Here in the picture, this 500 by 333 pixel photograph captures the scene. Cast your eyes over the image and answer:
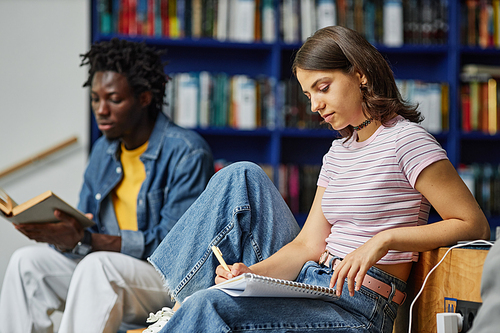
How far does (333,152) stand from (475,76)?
1683 millimetres

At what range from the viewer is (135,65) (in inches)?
69.6

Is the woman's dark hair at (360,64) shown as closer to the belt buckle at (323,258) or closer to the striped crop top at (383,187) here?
the striped crop top at (383,187)

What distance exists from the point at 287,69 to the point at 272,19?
0.30m

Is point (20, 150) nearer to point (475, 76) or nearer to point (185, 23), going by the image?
point (185, 23)

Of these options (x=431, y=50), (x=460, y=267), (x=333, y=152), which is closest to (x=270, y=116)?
(x=431, y=50)

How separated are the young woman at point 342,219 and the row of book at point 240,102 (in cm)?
129

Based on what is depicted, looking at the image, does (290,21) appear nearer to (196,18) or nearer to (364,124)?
(196,18)

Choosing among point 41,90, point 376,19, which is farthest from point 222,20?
point 41,90

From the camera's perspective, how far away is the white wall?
2270 mm

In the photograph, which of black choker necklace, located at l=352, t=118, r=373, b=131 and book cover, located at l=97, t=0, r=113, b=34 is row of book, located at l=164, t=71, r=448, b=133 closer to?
book cover, located at l=97, t=0, r=113, b=34

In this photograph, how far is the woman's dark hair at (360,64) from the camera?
3.51 ft

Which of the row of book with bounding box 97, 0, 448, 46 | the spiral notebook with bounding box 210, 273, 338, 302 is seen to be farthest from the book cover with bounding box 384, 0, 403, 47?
the spiral notebook with bounding box 210, 273, 338, 302

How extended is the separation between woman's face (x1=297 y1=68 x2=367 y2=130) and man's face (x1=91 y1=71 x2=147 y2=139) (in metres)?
0.82

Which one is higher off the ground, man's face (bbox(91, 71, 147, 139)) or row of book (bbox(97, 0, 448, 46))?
row of book (bbox(97, 0, 448, 46))
